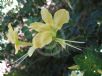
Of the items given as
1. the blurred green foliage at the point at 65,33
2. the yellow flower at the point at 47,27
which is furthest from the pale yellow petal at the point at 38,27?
the blurred green foliage at the point at 65,33

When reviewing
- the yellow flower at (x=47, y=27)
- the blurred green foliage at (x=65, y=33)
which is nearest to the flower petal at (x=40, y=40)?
the yellow flower at (x=47, y=27)

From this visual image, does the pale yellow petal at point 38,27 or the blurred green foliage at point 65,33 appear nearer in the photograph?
the pale yellow petal at point 38,27

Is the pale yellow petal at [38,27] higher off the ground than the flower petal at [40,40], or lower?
higher

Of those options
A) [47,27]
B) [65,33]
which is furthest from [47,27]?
[65,33]

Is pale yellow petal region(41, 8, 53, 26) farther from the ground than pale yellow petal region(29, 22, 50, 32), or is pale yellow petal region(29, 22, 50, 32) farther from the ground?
pale yellow petal region(41, 8, 53, 26)

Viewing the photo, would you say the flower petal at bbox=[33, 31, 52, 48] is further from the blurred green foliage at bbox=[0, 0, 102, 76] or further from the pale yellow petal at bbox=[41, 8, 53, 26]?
the blurred green foliage at bbox=[0, 0, 102, 76]

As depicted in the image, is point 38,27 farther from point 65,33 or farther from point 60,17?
point 65,33

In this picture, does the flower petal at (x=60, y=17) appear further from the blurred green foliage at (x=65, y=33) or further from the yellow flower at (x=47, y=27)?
the blurred green foliage at (x=65, y=33)

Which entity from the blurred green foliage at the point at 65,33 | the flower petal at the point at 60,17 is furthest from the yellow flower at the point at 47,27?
the blurred green foliage at the point at 65,33

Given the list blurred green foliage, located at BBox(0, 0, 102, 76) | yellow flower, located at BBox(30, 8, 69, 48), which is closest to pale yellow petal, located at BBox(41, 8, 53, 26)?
yellow flower, located at BBox(30, 8, 69, 48)
